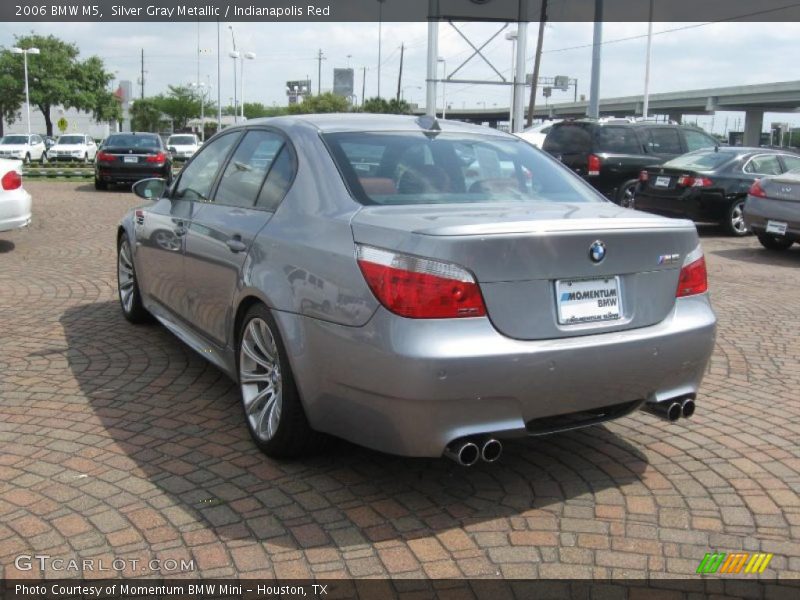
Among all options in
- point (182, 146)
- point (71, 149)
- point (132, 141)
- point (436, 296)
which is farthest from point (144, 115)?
point (436, 296)

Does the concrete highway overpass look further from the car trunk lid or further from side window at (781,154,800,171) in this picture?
the car trunk lid

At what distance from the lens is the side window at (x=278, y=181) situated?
4.07m

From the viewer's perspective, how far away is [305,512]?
3.36 m

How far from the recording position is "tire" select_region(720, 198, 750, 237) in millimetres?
13602

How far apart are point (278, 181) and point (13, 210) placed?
724 centimetres

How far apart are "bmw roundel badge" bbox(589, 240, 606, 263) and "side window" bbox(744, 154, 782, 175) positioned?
1167 cm

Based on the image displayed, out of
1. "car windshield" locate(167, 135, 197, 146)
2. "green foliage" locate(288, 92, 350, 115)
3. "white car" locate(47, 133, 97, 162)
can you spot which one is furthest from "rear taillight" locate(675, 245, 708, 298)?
"green foliage" locate(288, 92, 350, 115)

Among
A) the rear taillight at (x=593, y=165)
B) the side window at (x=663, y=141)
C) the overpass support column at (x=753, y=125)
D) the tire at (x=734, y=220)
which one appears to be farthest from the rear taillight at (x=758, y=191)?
the overpass support column at (x=753, y=125)

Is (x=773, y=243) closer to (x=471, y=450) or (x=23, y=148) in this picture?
(x=471, y=450)

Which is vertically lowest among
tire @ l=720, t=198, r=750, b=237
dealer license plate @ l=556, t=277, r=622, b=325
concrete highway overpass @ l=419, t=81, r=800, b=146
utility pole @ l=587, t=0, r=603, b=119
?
tire @ l=720, t=198, r=750, b=237

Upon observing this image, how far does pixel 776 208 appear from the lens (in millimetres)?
11305

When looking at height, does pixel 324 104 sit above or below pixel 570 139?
above

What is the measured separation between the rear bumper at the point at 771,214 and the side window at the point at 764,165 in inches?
92.3

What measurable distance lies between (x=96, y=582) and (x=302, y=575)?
27.7 inches
